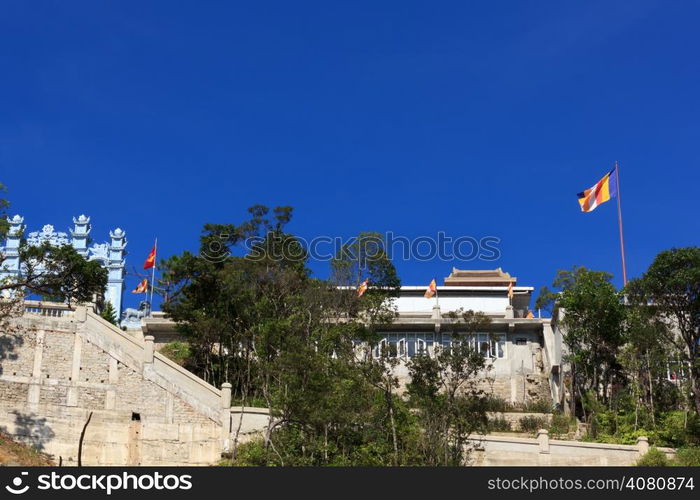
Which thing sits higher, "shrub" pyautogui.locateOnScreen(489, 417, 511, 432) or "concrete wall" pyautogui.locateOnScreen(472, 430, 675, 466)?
→ "shrub" pyautogui.locateOnScreen(489, 417, 511, 432)

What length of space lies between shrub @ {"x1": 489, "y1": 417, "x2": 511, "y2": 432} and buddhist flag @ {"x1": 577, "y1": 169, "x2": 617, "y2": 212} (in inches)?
463

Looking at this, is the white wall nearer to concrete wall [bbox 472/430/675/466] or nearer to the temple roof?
the temple roof

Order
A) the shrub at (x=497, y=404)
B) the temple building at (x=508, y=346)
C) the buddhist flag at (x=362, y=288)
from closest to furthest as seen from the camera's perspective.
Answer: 1. the buddhist flag at (x=362, y=288)
2. the shrub at (x=497, y=404)
3. the temple building at (x=508, y=346)

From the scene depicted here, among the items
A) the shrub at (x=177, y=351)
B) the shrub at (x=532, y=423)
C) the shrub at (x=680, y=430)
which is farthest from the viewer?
the shrub at (x=177, y=351)

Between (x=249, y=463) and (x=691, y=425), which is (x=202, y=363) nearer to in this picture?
(x=249, y=463)

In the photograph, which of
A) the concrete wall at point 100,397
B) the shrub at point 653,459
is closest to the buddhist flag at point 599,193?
the shrub at point 653,459

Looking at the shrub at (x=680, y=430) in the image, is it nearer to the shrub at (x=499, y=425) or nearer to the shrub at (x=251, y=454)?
the shrub at (x=499, y=425)

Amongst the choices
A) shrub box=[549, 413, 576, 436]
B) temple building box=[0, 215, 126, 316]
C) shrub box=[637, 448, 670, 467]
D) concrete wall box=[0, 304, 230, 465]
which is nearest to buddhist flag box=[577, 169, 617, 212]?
shrub box=[549, 413, 576, 436]

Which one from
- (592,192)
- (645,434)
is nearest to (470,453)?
(645,434)

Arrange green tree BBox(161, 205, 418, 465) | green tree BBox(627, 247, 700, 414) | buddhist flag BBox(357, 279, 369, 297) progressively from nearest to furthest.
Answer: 1. green tree BBox(161, 205, 418, 465)
2. green tree BBox(627, 247, 700, 414)
3. buddhist flag BBox(357, 279, 369, 297)

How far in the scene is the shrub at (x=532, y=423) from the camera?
39.2 metres

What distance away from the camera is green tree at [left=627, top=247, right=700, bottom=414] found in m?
36.1

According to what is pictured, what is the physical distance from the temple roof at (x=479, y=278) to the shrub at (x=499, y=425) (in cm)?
1459

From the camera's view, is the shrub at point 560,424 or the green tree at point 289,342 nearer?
the green tree at point 289,342
